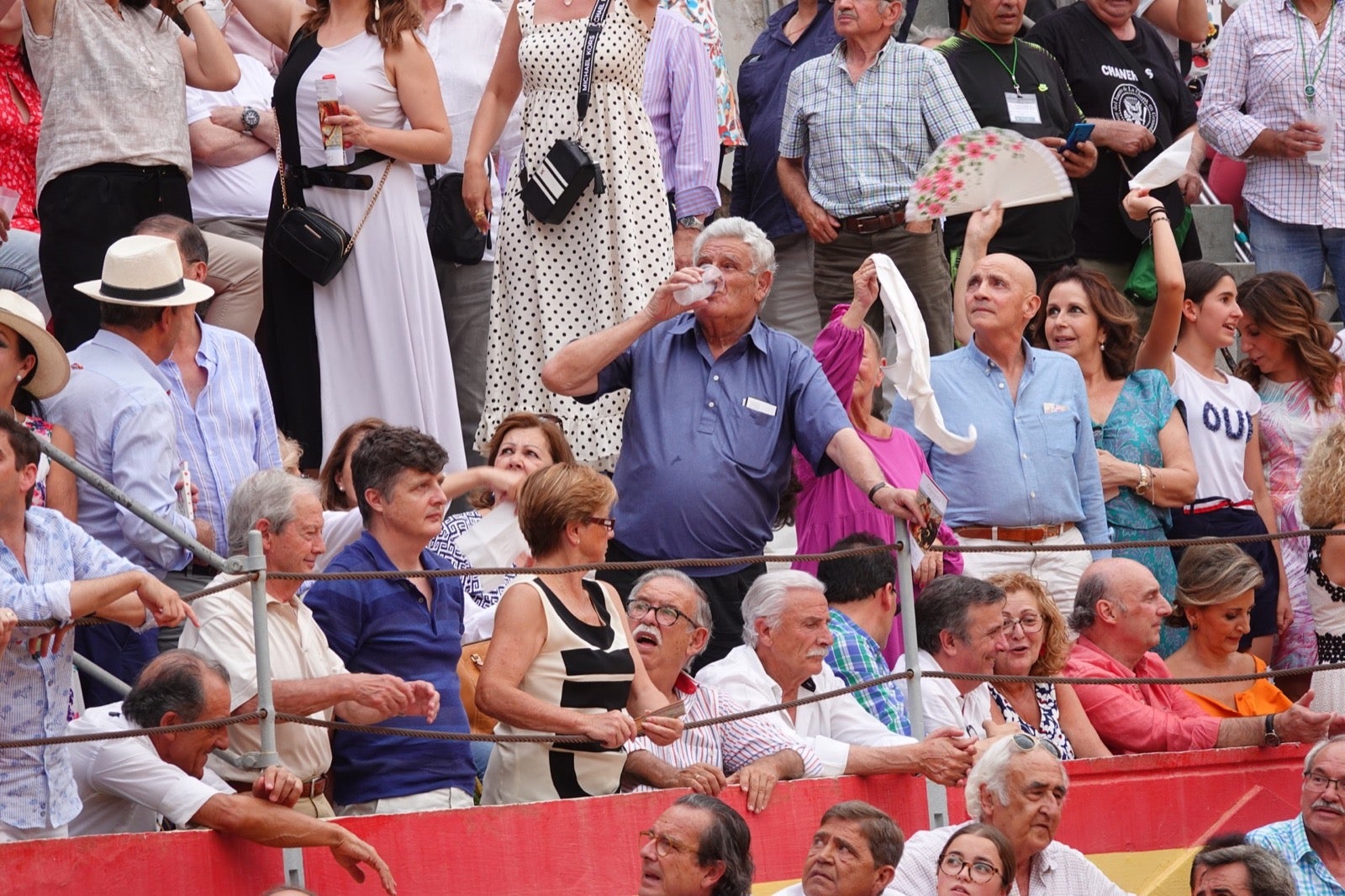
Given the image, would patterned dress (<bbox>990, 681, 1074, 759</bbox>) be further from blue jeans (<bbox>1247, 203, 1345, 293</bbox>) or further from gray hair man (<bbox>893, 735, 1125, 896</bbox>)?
blue jeans (<bbox>1247, 203, 1345, 293</bbox>)

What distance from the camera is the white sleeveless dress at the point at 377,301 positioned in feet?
25.1

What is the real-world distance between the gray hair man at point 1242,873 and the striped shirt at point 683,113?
3379mm

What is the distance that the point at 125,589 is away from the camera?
200 inches

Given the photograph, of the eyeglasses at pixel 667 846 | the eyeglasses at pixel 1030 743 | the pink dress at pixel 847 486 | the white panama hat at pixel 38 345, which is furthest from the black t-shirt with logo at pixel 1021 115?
the eyeglasses at pixel 667 846

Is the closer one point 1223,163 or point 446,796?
point 446,796

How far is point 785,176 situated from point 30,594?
14.8 feet

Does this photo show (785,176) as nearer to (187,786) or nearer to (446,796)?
(446,796)

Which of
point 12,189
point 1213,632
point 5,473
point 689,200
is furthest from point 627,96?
point 5,473

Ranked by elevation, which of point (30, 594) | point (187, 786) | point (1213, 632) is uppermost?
point (30, 594)

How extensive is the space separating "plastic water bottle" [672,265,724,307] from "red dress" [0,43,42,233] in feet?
7.77

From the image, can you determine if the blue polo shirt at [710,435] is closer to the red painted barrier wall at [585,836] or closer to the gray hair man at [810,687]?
the gray hair man at [810,687]

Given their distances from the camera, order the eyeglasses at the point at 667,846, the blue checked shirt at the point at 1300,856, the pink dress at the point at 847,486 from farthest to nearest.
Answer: the pink dress at the point at 847,486 → the blue checked shirt at the point at 1300,856 → the eyeglasses at the point at 667,846

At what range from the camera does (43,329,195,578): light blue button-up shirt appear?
6320 mm

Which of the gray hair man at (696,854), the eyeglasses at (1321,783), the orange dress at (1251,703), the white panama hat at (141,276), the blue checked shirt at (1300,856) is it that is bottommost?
the orange dress at (1251,703)
